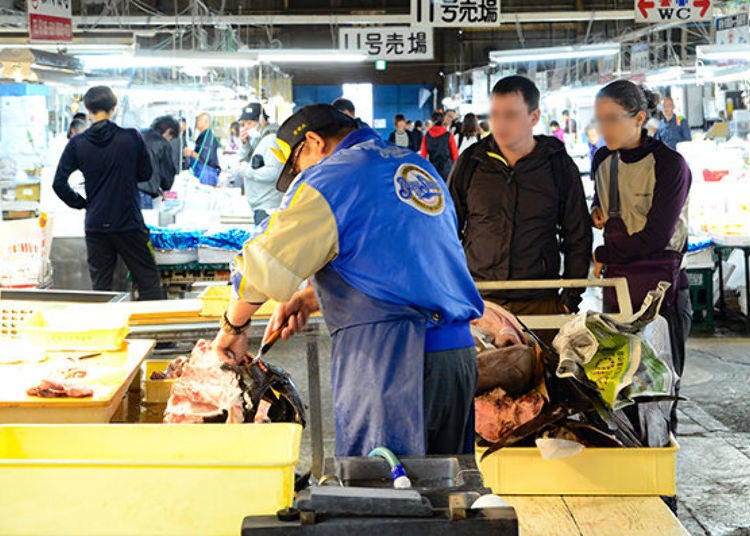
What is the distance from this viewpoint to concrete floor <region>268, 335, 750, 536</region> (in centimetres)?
550

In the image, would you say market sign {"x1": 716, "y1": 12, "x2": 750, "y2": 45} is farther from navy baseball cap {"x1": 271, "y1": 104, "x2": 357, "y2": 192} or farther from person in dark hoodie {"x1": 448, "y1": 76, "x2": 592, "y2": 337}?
navy baseball cap {"x1": 271, "y1": 104, "x2": 357, "y2": 192}

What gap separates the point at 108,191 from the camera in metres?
8.86

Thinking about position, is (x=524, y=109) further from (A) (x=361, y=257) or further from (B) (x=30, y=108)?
(B) (x=30, y=108)

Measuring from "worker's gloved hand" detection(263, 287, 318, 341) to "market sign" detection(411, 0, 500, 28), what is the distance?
1015 cm

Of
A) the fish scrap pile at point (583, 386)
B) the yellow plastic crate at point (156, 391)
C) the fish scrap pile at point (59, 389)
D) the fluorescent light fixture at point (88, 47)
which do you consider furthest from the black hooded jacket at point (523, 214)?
the fluorescent light fixture at point (88, 47)

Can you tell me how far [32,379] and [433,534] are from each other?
2.43 metres

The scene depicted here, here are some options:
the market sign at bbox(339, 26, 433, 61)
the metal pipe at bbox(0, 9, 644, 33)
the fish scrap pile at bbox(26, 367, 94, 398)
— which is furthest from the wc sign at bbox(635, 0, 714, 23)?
the fish scrap pile at bbox(26, 367, 94, 398)

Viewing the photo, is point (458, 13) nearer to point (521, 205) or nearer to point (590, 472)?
point (521, 205)

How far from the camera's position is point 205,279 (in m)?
10.2

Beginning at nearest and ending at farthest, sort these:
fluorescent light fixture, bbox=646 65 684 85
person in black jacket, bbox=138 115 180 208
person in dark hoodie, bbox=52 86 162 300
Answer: person in dark hoodie, bbox=52 86 162 300, person in black jacket, bbox=138 115 180 208, fluorescent light fixture, bbox=646 65 684 85

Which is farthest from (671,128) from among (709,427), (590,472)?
(590,472)

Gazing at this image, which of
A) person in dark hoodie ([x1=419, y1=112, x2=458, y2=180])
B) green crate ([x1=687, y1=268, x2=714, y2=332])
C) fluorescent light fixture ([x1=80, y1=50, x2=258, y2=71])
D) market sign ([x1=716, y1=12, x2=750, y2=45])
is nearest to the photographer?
green crate ([x1=687, y1=268, x2=714, y2=332])

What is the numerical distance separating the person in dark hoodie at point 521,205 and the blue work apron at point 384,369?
1836mm

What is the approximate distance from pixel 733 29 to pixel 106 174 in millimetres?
8838
